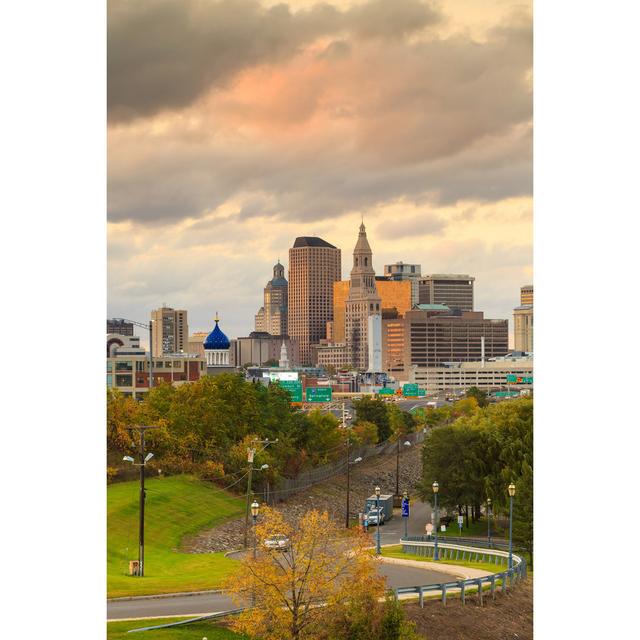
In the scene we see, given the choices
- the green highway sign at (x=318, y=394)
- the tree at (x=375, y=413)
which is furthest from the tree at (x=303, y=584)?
the tree at (x=375, y=413)

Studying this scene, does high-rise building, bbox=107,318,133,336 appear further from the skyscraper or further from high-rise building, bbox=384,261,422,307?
the skyscraper

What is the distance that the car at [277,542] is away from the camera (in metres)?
6.30

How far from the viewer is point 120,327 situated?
11.8 meters

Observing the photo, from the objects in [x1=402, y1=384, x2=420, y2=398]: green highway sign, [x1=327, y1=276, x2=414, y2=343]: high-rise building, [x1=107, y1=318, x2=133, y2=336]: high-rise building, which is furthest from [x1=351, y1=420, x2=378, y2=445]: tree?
[x1=107, y1=318, x2=133, y2=336]: high-rise building

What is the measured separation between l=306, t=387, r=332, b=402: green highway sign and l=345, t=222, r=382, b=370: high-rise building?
46.6 inches

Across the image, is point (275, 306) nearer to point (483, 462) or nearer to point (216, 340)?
point (216, 340)

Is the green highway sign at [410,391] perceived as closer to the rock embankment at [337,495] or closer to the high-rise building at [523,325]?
the high-rise building at [523,325]

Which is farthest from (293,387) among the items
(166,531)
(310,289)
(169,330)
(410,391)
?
(410,391)

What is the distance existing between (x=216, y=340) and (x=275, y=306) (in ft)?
5.10
